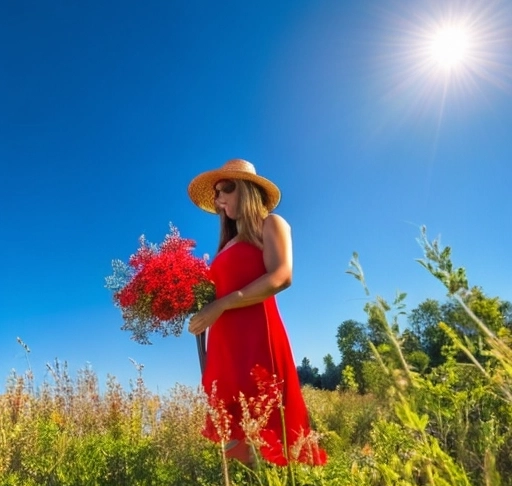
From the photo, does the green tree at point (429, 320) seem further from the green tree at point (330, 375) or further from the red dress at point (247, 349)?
the green tree at point (330, 375)

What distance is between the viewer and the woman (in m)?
3.94

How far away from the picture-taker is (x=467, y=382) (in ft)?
10.1

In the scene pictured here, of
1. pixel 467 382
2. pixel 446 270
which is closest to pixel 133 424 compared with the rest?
pixel 467 382

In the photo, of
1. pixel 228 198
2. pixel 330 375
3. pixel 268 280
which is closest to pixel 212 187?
pixel 228 198

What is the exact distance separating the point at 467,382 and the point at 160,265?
8.24 ft

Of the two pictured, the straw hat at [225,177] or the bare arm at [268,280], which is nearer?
the bare arm at [268,280]

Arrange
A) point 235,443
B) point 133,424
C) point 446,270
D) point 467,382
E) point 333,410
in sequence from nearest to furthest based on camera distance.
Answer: point 446,270 → point 467,382 → point 235,443 → point 133,424 → point 333,410

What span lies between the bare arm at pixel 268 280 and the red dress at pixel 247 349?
15 cm

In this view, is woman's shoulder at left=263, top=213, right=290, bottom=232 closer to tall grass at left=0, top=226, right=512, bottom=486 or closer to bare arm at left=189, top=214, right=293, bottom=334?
bare arm at left=189, top=214, right=293, bottom=334

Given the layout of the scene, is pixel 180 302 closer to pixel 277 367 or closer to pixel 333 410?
pixel 277 367

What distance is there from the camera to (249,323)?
4.10 metres

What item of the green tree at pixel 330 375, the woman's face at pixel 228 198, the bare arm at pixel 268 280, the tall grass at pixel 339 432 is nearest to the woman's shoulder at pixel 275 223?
the bare arm at pixel 268 280

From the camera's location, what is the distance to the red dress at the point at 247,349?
3.98m

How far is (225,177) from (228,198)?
25 cm
